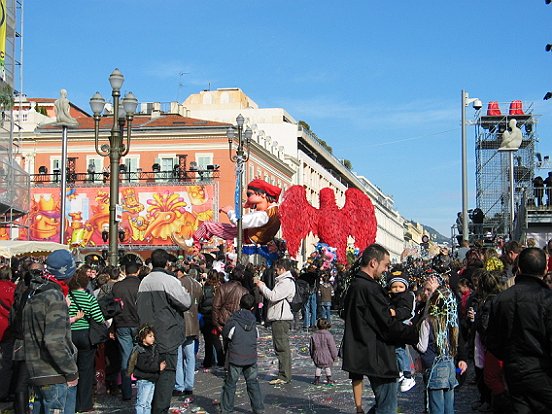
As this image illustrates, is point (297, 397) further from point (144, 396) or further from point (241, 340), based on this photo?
point (144, 396)

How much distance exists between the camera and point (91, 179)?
53.0 m

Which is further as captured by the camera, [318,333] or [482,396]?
[318,333]

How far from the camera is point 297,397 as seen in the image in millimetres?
11852

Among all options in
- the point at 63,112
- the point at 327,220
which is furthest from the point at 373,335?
the point at 327,220

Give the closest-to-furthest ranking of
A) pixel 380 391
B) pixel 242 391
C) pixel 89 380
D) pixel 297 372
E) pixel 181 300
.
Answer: pixel 380 391
pixel 181 300
pixel 89 380
pixel 242 391
pixel 297 372

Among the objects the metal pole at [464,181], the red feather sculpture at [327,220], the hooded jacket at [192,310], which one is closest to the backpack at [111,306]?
the hooded jacket at [192,310]

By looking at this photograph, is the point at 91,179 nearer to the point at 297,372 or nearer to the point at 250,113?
the point at 250,113

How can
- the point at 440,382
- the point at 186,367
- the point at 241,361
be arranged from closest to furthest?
the point at 440,382
the point at 241,361
the point at 186,367

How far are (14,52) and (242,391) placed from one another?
2050 centimetres

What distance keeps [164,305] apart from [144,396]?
1007 millimetres

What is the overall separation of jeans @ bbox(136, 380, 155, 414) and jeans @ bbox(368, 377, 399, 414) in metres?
2.46

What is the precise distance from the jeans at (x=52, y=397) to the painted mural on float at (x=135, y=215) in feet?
143

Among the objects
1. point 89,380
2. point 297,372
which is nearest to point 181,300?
point 89,380

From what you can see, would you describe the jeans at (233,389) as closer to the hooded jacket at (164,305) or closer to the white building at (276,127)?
the hooded jacket at (164,305)
